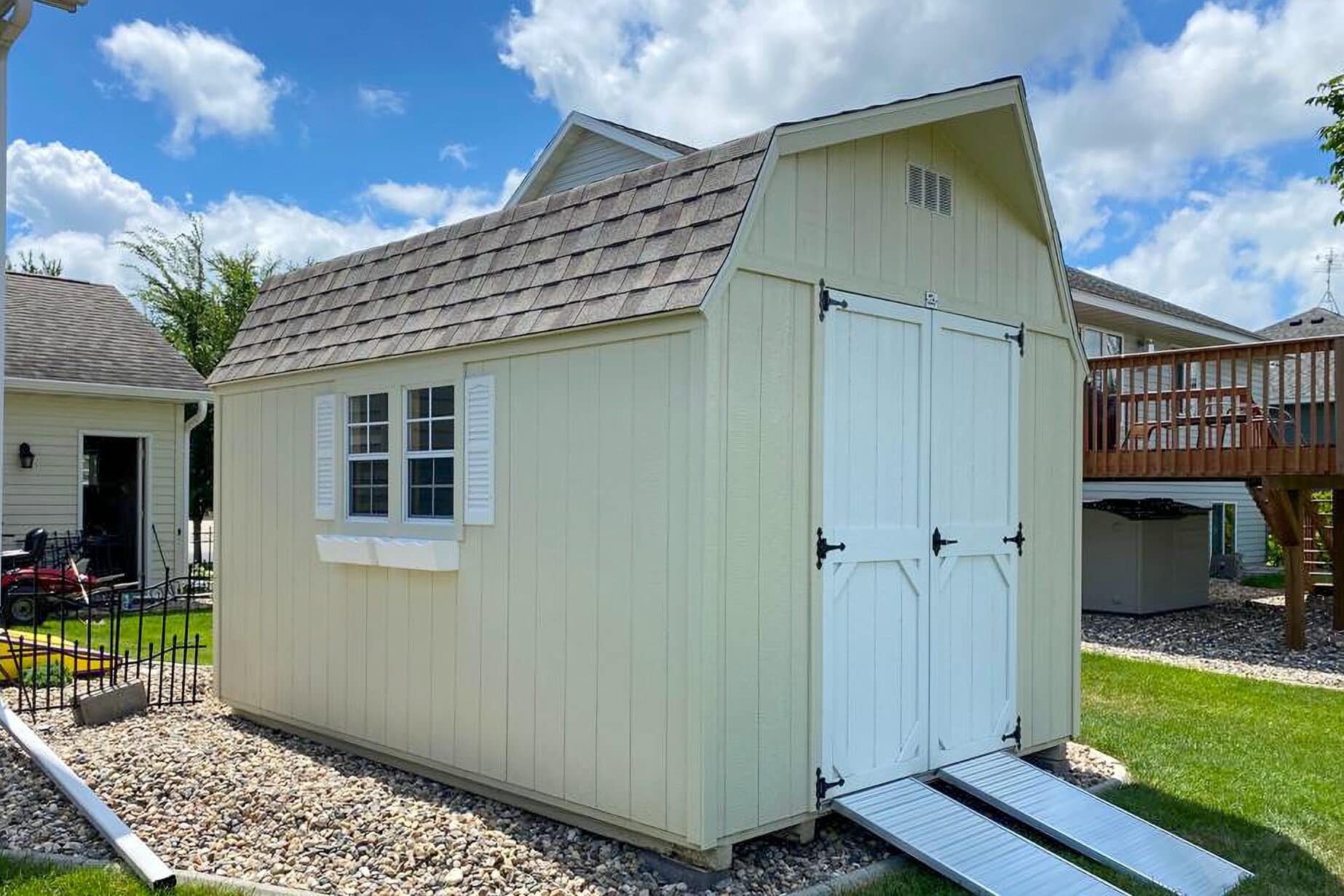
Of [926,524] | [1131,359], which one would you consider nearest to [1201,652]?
[1131,359]

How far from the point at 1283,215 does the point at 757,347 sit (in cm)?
3428

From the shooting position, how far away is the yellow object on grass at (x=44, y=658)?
24.3ft

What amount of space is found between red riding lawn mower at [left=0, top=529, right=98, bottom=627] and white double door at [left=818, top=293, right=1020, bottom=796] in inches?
364

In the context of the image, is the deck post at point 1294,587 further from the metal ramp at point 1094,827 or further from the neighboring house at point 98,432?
the neighboring house at point 98,432

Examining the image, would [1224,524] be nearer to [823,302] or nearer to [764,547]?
[823,302]

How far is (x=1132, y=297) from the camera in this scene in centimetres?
1817

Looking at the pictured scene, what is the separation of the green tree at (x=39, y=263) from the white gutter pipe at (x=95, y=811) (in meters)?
31.5

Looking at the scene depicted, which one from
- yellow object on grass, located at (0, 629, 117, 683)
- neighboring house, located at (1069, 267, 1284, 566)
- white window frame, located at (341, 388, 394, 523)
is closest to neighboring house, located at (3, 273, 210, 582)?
yellow object on grass, located at (0, 629, 117, 683)

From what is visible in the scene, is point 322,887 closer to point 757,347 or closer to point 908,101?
point 757,347

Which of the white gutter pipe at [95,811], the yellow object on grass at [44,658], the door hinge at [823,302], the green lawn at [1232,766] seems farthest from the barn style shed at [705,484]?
the yellow object on grass at [44,658]

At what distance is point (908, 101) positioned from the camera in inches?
190

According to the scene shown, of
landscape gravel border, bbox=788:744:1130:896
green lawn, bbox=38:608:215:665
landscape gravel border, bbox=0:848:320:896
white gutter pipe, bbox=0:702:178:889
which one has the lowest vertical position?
green lawn, bbox=38:608:215:665

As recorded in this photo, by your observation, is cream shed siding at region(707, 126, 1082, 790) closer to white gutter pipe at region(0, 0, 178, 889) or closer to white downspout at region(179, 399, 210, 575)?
white gutter pipe at region(0, 0, 178, 889)

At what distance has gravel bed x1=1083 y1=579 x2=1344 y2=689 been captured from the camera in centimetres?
954
